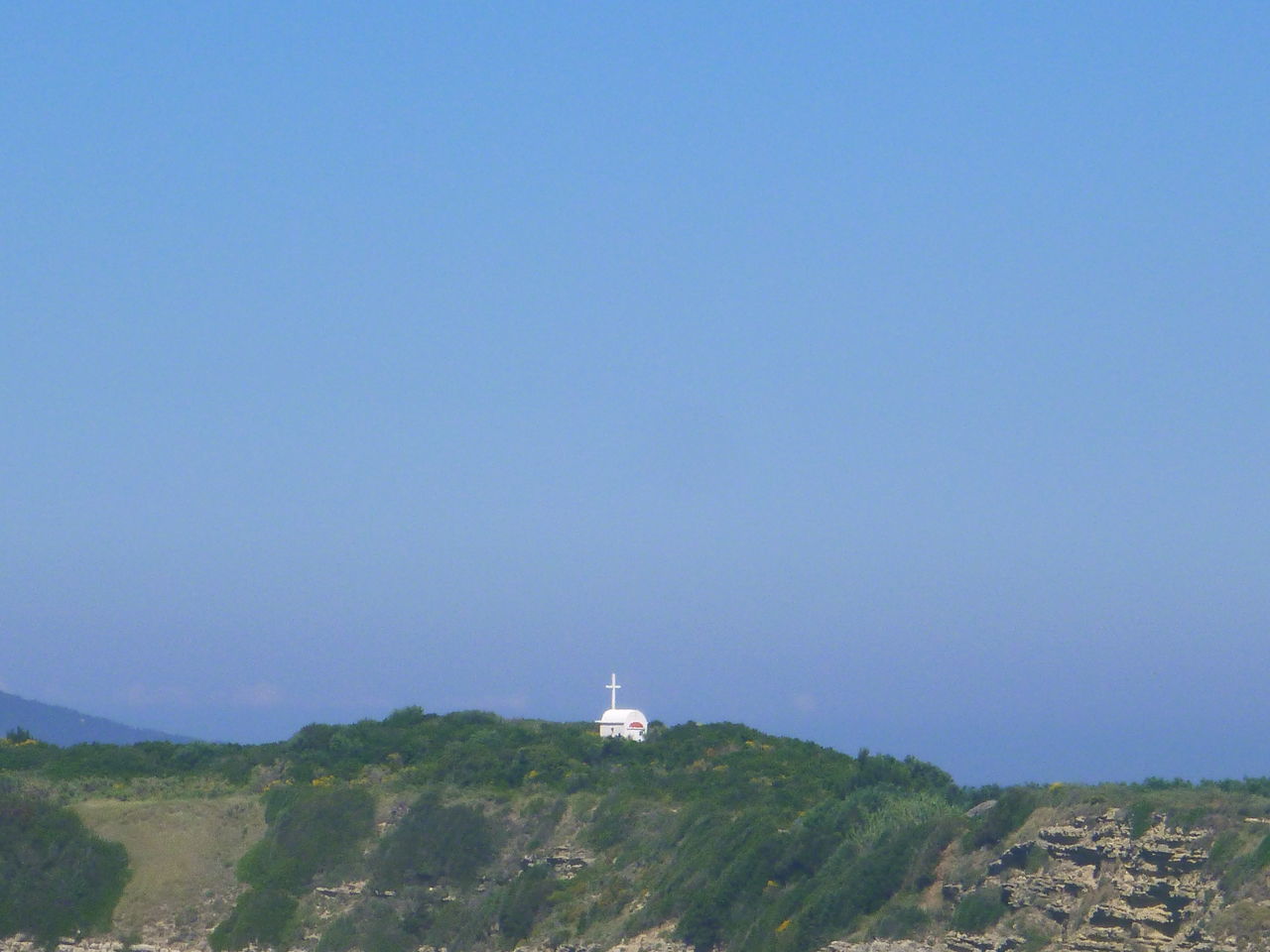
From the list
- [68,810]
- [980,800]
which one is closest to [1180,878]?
[980,800]

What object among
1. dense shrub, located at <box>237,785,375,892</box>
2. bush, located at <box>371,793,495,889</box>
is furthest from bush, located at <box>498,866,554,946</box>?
dense shrub, located at <box>237,785,375,892</box>

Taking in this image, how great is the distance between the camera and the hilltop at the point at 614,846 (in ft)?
109

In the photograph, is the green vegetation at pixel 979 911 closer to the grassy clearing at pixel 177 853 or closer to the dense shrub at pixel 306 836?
the dense shrub at pixel 306 836

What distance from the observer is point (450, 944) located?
160ft

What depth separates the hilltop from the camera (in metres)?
33.1

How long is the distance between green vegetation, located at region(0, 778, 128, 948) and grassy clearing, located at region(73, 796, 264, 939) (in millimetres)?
648

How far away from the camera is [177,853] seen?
5659 centimetres

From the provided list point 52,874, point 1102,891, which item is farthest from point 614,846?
point 1102,891

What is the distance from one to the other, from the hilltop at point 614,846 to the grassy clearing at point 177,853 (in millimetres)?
101

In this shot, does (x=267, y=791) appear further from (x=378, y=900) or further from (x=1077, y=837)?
(x=1077, y=837)

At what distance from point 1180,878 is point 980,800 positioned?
12405mm

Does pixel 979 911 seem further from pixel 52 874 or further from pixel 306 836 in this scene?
pixel 52 874

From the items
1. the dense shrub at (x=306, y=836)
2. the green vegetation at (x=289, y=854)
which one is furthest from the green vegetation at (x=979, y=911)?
the dense shrub at (x=306, y=836)

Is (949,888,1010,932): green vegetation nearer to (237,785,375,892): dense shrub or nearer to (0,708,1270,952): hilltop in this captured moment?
(0,708,1270,952): hilltop
